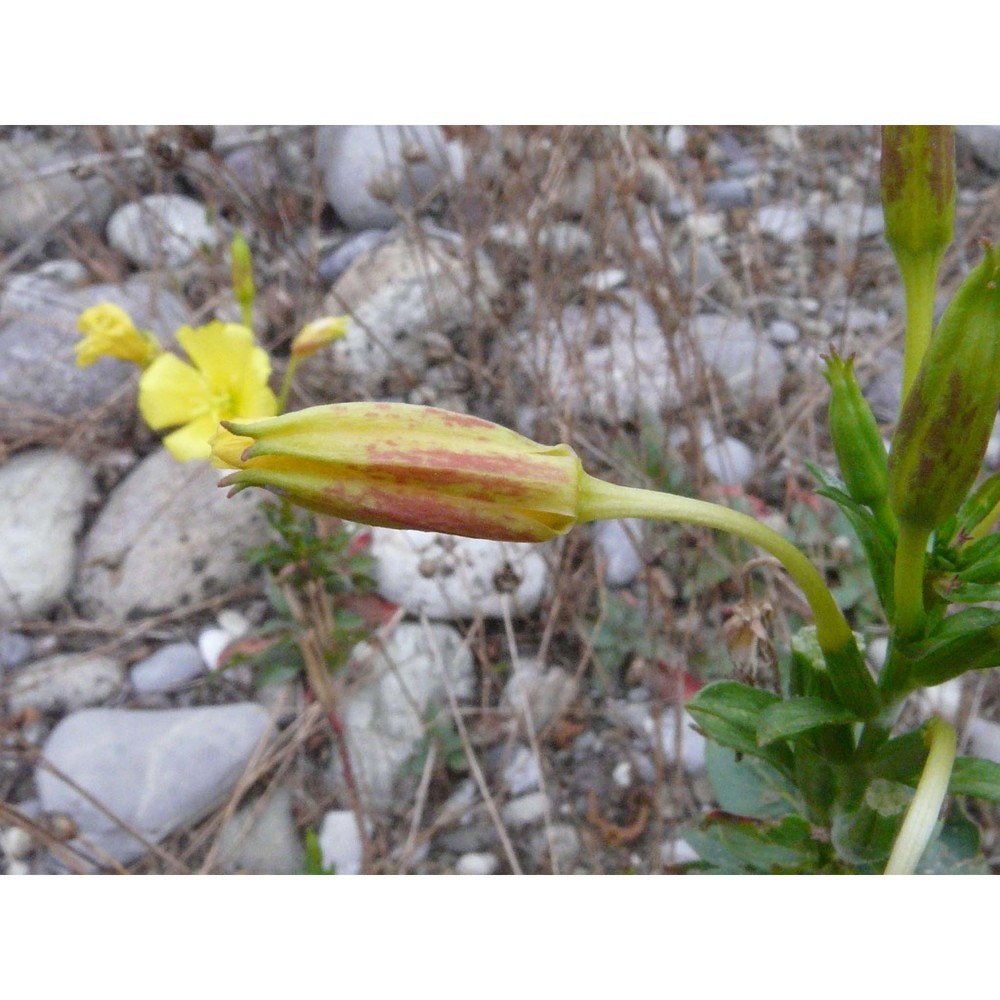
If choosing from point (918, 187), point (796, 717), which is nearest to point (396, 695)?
point (796, 717)

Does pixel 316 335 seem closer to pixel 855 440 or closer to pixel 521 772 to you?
pixel 521 772

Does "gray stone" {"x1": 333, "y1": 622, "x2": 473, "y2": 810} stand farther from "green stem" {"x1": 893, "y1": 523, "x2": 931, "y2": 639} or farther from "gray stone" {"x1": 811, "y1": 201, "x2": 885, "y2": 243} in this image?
"gray stone" {"x1": 811, "y1": 201, "x2": 885, "y2": 243}

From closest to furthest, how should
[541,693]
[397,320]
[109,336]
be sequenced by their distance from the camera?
[109,336]
[541,693]
[397,320]

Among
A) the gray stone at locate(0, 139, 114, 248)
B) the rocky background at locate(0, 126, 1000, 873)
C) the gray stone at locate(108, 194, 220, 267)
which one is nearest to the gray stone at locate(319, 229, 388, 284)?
the rocky background at locate(0, 126, 1000, 873)

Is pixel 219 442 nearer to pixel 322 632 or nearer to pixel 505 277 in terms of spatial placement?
pixel 322 632

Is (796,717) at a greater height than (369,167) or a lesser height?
lesser

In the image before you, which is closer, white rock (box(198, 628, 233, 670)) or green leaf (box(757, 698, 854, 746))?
green leaf (box(757, 698, 854, 746))

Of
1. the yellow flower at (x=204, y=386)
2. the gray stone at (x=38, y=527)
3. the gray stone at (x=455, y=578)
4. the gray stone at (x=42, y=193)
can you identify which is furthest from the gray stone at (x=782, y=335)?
the gray stone at (x=42, y=193)
